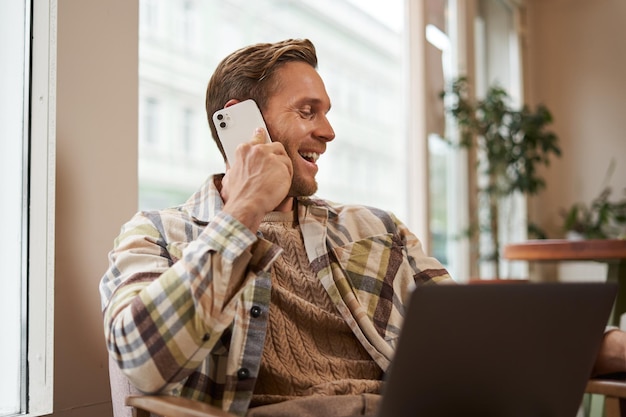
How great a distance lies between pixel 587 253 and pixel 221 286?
1592 millimetres

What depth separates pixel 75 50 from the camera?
158 cm

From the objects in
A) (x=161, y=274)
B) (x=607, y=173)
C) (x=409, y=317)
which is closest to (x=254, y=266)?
(x=161, y=274)

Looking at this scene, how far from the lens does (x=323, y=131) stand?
1561 mm

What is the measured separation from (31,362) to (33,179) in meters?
0.40

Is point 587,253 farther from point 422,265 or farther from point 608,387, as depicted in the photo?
point 608,387

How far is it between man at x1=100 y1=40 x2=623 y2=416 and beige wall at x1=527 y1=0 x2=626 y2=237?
3.67 meters

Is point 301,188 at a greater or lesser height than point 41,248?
greater

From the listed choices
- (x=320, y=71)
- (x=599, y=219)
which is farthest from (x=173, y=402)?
(x=599, y=219)

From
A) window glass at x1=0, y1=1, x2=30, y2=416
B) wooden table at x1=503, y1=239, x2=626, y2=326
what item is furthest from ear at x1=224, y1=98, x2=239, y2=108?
wooden table at x1=503, y1=239, x2=626, y2=326

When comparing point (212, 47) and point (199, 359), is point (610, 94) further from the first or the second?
point (199, 359)

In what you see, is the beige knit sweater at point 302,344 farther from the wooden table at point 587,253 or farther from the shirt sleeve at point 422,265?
the wooden table at point 587,253

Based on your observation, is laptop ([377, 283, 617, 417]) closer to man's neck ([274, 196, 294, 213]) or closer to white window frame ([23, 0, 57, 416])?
man's neck ([274, 196, 294, 213])

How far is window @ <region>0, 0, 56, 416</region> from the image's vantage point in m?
1.45

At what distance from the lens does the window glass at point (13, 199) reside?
1467 millimetres
